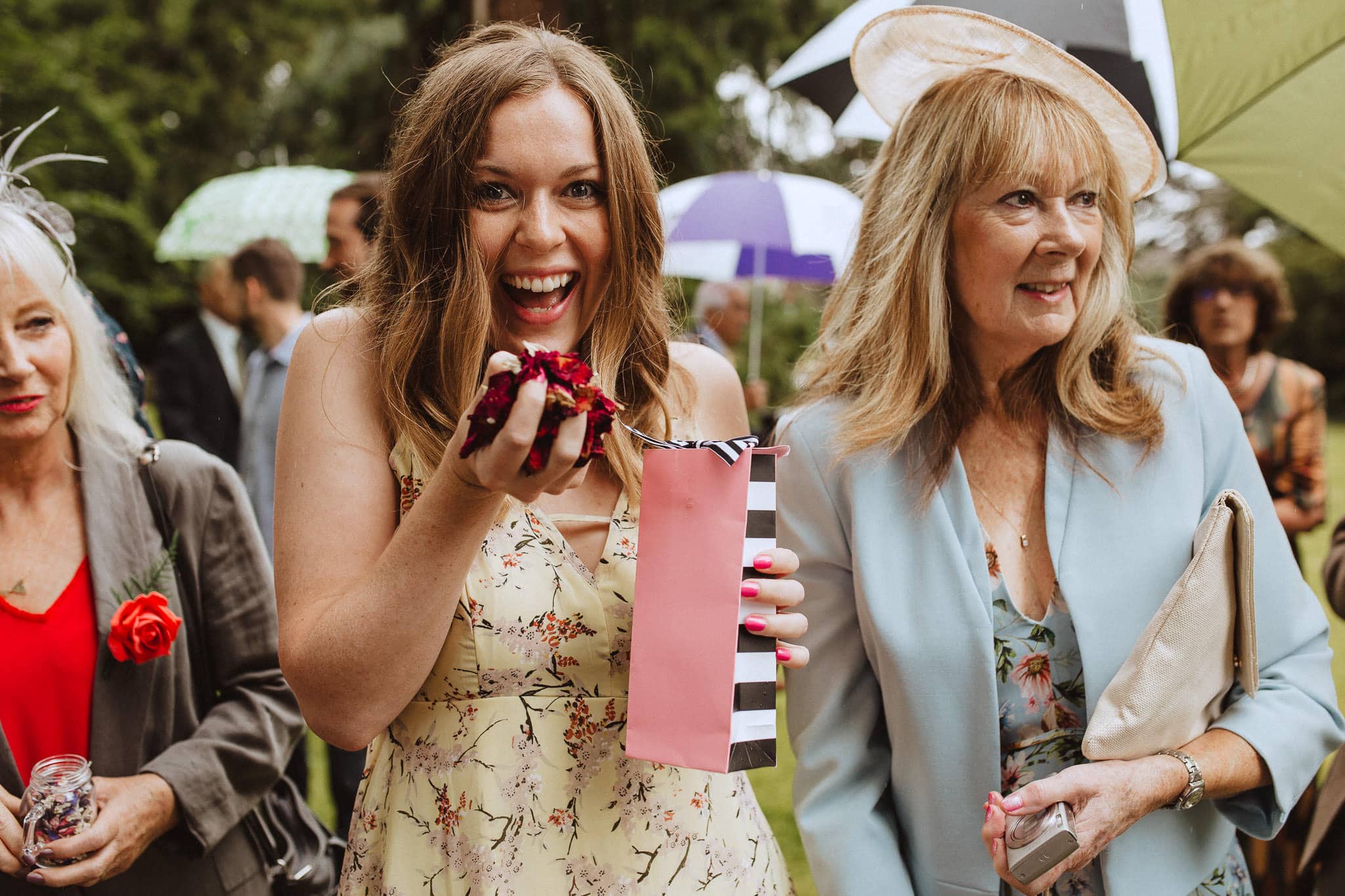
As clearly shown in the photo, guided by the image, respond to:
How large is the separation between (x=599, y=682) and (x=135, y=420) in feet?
4.43

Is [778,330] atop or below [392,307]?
below

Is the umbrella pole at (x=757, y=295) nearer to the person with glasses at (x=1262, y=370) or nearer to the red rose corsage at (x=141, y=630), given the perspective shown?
the person with glasses at (x=1262, y=370)

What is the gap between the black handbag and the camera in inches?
88.1

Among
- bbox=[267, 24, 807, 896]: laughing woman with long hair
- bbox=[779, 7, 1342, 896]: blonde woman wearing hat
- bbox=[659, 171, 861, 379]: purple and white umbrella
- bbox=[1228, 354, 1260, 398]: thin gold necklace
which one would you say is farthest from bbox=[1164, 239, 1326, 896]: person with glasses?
bbox=[267, 24, 807, 896]: laughing woman with long hair

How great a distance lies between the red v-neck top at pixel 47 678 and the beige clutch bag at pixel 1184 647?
1.82 m

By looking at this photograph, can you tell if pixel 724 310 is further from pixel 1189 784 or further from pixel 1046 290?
pixel 1189 784

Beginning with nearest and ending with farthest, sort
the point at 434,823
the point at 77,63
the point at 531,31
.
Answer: the point at 434,823
the point at 531,31
the point at 77,63

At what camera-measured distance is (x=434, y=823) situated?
1696mm

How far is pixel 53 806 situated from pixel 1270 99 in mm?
2575

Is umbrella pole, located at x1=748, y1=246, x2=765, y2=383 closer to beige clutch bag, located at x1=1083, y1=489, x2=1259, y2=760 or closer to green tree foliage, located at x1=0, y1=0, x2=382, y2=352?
beige clutch bag, located at x1=1083, y1=489, x2=1259, y2=760

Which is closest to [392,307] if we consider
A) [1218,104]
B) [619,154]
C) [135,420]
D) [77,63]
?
[619,154]

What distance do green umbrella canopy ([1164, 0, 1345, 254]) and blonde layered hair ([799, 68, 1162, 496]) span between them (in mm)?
268

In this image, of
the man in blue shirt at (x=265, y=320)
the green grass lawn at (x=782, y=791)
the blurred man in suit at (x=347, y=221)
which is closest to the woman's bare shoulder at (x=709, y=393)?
the green grass lawn at (x=782, y=791)

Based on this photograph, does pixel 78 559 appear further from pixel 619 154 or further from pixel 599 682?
pixel 619 154
